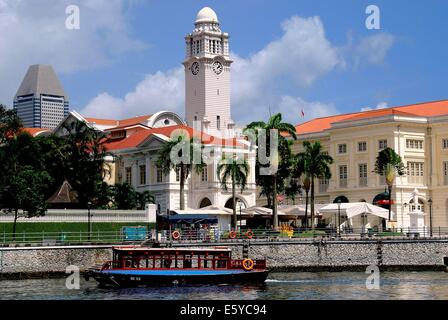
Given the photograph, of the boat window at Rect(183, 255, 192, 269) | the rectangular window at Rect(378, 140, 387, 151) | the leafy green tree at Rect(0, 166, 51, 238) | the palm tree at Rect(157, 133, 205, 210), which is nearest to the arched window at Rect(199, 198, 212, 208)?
the palm tree at Rect(157, 133, 205, 210)

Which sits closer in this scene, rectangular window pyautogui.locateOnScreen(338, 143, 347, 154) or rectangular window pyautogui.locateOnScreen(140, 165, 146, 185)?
rectangular window pyautogui.locateOnScreen(338, 143, 347, 154)

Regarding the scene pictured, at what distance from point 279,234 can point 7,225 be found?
20.3 metres

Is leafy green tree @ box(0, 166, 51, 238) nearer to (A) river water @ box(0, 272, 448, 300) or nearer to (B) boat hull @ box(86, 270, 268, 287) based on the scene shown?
(A) river water @ box(0, 272, 448, 300)

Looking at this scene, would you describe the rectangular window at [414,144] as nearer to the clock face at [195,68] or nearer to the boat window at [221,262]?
the clock face at [195,68]

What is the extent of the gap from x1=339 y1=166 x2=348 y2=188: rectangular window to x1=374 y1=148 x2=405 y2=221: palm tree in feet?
22.5

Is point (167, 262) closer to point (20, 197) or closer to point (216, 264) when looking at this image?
A: point (216, 264)

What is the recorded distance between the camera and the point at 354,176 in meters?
95.0

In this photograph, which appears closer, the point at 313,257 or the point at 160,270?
the point at 160,270

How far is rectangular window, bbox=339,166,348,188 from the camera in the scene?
96.5 m

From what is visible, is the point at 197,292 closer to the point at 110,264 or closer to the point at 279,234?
the point at 110,264

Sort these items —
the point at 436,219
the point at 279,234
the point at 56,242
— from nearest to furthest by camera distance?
the point at 56,242
the point at 279,234
the point at 436,219

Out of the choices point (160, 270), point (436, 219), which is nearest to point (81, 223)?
point (160, 270)

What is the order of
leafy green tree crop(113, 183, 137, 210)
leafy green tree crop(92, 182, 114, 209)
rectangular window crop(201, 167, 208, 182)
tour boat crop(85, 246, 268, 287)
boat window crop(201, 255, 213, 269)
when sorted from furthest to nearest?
rectangular window crop(201, 167, 208, 182)
leafy green tree crop(113, 183, 137, 210)
leafy green tree crop(92, 182, 114, 209)
boat window crop(201, 255, 213, 269)
tour boat crop(85, 246, 268, 287)
